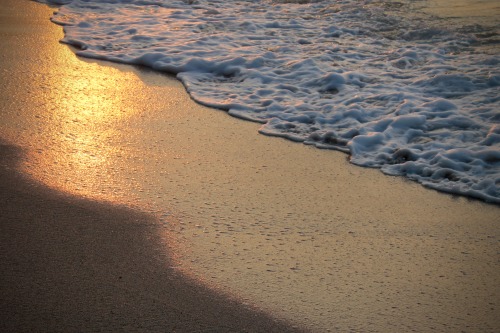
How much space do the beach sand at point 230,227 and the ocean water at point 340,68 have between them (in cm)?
33

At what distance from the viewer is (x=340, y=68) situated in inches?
236

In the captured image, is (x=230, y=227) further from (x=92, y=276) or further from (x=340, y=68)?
(x=340, y=68)

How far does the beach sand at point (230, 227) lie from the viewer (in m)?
2.67

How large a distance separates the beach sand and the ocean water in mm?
334

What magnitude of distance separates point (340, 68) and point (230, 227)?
3.12m

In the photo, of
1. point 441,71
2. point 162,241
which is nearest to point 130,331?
point 162,241

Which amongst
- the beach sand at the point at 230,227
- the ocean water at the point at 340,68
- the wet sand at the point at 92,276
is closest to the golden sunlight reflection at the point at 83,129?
the beach sand at the point at 230,227

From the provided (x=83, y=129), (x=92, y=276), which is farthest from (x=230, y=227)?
(x=83, y=129)

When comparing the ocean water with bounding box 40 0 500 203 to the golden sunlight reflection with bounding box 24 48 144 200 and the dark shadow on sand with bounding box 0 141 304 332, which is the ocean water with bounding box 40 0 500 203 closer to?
the golden sunlight reflection with bounding box 24 48 144 200

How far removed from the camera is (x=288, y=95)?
545cm

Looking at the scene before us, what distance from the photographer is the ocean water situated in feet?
14.6

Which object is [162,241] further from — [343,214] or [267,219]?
[343,214]

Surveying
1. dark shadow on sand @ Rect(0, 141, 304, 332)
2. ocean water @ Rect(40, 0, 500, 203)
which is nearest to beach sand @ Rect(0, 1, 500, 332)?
dark shadow on sand @ Rect(0, 141, 304, 332)

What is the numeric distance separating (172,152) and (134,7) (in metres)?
4.95
